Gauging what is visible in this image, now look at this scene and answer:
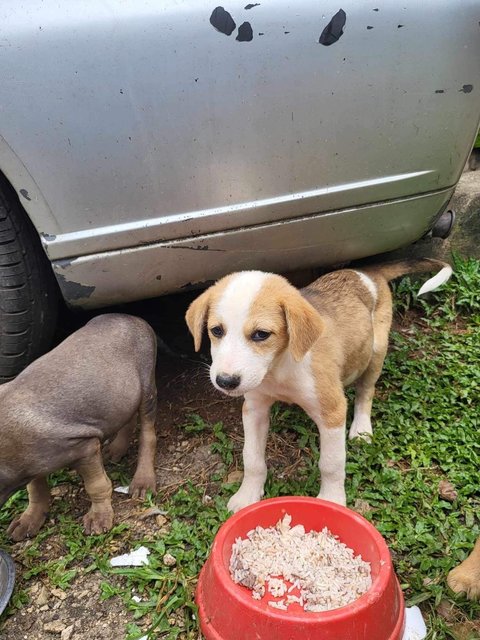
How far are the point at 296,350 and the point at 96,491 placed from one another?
4.31 ft

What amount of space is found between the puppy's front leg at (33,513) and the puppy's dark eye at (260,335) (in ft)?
4.47

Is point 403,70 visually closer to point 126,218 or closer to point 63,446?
point 126,218

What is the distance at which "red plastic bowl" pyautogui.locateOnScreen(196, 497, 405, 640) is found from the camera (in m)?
2.26

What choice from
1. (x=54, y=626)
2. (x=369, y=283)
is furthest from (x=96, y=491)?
(x=369, y=283)

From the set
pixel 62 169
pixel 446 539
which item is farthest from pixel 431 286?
pixel 62 169

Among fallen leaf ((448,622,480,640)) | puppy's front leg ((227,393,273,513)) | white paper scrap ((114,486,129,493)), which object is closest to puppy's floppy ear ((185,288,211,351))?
puppy's front leg ((227,393,273,513))

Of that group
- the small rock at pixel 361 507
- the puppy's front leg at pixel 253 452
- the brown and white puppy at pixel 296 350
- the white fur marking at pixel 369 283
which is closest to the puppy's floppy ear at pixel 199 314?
the brown and white puppy at pixel 296 350

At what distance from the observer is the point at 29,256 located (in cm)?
343

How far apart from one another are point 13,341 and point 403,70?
2.59 meters

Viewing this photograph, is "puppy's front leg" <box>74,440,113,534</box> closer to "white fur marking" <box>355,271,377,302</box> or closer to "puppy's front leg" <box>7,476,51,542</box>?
"puppy's front leg" <box>7,476,51,542</box>

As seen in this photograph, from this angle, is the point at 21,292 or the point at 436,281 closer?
the point at 21,292

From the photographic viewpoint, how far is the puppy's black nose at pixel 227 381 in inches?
104

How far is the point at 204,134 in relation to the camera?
10.4 feet

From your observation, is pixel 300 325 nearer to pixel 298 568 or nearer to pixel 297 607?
pixel 298 568
